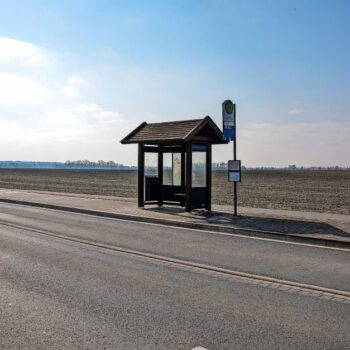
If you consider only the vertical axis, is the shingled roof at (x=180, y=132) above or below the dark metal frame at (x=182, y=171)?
above

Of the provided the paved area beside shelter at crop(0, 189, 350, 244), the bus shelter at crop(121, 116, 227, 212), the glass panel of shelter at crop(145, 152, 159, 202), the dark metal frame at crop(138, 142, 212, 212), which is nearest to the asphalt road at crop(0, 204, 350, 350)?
the paved area beside shelter at crop(0, 189, 350, 244)

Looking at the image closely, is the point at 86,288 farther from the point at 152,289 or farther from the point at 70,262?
the point at 70,262

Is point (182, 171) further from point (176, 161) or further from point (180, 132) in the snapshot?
point (180, 132)

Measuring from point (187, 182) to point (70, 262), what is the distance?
27.9 feet

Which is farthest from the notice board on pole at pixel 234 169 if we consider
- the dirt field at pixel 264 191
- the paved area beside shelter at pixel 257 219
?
the dirt field at pixel 264 191

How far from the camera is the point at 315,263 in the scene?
8594 millimetres

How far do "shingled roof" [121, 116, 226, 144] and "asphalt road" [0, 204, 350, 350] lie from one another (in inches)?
241

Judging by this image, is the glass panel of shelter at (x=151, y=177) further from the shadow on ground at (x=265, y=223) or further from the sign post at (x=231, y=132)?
the sign post at (x=231, y=132)


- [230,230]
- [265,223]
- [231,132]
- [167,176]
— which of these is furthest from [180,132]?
[230,230]

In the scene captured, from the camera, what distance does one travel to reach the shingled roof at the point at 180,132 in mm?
16484

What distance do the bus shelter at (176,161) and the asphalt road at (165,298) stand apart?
6.00 meters

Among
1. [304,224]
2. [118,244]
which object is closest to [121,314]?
[118,244]

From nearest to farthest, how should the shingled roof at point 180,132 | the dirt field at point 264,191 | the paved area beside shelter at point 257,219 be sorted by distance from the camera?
the paved area beside shelter at point 257,219 < the shingled roof at point 180,132 < the dirt field at point 264,191

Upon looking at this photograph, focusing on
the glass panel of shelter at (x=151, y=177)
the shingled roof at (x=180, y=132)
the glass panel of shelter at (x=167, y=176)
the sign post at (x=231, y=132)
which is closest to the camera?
the sign post at (x=231, y=132)
